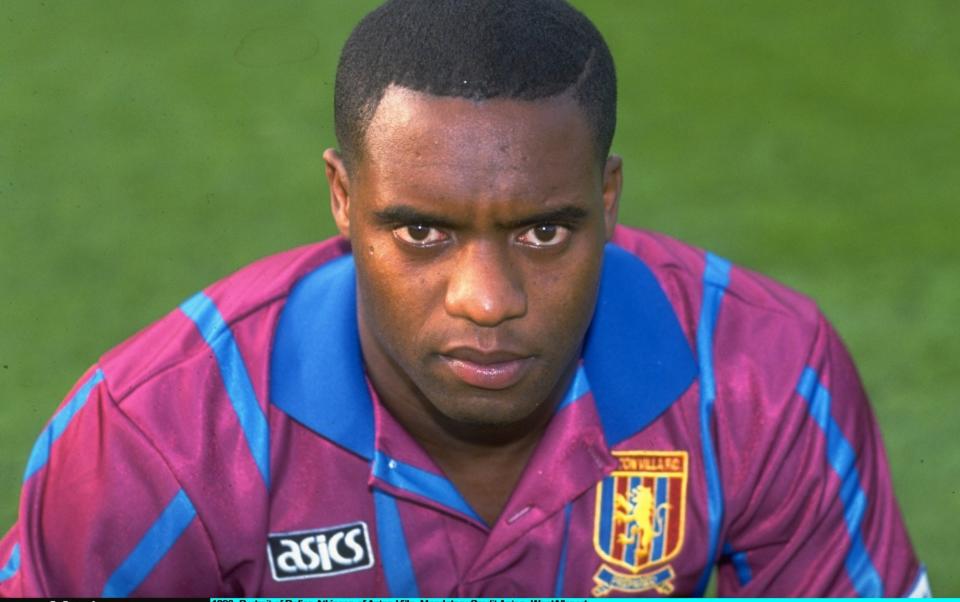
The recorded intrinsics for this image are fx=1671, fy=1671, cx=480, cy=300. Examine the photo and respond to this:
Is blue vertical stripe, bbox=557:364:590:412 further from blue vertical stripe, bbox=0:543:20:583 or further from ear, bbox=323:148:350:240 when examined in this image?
blue vertical stripe, bbox=0:543:20:583

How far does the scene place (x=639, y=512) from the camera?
283cm

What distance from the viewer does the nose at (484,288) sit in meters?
2.34

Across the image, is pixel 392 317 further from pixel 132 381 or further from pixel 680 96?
pixel 680 96

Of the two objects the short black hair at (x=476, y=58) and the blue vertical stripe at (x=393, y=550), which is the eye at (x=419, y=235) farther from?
the blue vertical stripe at (x=393, y=550)

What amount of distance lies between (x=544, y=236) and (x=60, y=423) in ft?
2.89

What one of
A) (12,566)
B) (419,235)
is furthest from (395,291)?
(12,566)

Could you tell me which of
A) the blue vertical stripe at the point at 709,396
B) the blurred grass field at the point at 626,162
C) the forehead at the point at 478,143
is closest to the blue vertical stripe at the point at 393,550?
the blue vertical stripe at the point at 709,396

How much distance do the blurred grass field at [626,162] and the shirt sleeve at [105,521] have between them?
1.39 meters

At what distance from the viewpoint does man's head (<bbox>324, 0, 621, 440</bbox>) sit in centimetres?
231

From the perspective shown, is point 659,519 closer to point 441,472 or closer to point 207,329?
point 441,472

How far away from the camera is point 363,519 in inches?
108

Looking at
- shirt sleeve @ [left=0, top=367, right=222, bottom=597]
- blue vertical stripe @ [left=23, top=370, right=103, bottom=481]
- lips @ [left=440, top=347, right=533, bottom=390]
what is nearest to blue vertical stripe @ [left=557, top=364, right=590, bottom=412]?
lips @ [left=440, top=347, right=533, bottom=390]

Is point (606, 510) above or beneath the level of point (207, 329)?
beneath

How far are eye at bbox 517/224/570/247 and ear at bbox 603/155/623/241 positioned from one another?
0.16 m
